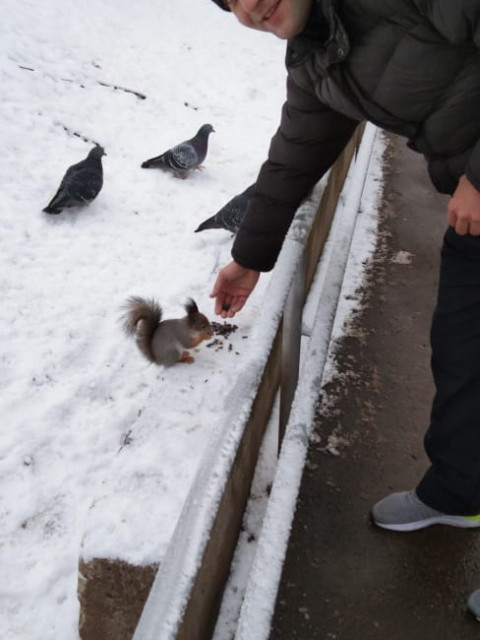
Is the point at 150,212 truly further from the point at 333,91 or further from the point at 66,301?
the point at 333,91

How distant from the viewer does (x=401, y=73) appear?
4.25 ft

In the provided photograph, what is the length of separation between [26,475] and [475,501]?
8.28ft

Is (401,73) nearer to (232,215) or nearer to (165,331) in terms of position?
(165,331)

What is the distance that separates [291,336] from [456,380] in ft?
1.60

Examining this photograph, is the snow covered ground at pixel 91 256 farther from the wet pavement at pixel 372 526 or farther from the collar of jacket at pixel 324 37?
the collar of jacket at pixel 324 37

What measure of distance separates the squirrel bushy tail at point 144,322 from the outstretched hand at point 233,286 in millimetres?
802

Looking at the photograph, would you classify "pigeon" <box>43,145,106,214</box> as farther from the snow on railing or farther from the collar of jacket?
the collar of jacket

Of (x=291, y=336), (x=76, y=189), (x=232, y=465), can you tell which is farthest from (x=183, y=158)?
(x=232, y=465)

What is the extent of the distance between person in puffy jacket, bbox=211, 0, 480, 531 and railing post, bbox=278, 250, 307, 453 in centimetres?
23

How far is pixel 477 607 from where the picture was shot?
174 centimetres

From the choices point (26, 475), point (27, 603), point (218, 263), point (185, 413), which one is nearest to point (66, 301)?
point (218, 263)

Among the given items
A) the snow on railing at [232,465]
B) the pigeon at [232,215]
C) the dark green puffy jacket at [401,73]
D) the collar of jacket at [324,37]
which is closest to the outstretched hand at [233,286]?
the snow on railing at [232,465]

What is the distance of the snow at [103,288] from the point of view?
6.48ft

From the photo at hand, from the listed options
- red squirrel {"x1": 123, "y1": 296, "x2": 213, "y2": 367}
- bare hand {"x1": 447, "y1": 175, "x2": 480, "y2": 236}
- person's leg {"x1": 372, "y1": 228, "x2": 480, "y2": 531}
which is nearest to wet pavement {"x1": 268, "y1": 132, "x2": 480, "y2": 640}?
person's leg {"x1": 372, "y1": 228, "x2": 480, "y2": 531}
